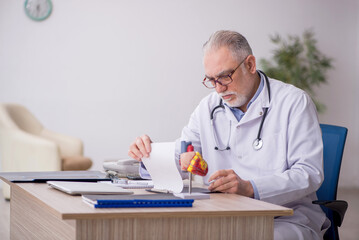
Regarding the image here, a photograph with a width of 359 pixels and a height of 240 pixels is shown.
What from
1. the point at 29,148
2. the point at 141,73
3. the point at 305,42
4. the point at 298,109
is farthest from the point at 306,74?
the point at 298,109

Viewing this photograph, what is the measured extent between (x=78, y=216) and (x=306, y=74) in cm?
606

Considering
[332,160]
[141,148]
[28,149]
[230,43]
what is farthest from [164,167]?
[28,149]

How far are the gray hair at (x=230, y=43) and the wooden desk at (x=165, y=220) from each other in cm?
73

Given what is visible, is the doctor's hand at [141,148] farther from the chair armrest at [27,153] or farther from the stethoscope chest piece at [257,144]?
the chair armrest at [27,153]

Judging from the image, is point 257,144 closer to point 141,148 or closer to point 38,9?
point 141,148

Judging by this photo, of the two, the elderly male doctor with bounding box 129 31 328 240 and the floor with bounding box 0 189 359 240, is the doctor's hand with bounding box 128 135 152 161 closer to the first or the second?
the elderly male doctor with bounding box 129 31 328 240

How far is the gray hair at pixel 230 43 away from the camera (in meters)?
2.18

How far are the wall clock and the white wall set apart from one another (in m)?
0.07

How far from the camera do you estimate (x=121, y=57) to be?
661 cm

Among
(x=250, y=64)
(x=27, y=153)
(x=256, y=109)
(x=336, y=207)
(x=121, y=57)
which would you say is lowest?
(x=27, y=153)

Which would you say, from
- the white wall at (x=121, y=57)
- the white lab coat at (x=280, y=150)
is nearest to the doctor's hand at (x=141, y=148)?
the white lab coat at (x=280, y=150)

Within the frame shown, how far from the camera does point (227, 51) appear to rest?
219 centimetres

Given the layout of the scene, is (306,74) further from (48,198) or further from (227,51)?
(48,198)

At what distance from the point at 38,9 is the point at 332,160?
15.7 ft
